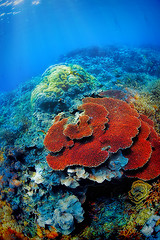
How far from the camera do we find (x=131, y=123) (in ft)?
12.2

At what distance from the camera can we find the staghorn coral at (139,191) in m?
3.13

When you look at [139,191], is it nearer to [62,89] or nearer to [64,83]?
[62,89]

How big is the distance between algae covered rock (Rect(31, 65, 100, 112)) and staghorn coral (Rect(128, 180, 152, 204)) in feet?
14.3

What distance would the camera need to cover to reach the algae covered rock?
6.49 meters

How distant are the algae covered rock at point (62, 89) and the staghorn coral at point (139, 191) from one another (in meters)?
4.36

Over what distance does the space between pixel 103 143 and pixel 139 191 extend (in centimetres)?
150

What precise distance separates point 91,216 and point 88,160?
5.35 feet

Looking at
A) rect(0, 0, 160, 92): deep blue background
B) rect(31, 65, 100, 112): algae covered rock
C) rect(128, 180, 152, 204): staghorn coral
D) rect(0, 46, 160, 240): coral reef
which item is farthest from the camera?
rect(0, 0, 160, 92): deep blue background

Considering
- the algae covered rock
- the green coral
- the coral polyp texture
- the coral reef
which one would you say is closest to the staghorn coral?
the coral reef

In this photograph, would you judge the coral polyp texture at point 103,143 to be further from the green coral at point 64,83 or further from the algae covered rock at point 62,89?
the green coral at point 64,83

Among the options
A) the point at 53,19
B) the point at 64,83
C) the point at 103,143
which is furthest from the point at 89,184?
the point at 53,19

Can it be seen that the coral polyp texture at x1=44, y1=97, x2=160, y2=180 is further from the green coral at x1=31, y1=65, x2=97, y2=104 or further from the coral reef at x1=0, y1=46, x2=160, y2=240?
the green coral at x1=31, y1=65, x2=97, y2=104

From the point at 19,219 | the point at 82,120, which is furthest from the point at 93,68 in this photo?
the point at 19,219

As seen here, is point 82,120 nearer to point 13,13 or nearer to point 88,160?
point 88,160
